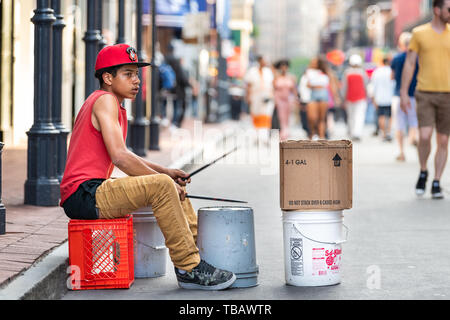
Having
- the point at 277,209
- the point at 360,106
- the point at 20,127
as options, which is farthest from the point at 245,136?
the point at 277,209

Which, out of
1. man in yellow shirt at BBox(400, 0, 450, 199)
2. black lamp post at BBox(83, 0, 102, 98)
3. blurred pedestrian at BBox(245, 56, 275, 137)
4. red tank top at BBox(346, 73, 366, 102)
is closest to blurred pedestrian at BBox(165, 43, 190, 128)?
red tank top at BBox(346, 73, 366, 102)

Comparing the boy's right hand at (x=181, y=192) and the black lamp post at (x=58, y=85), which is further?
the black lamp post at (x=58, y=85)

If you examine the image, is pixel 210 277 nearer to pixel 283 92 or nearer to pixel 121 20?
pixel 121 20

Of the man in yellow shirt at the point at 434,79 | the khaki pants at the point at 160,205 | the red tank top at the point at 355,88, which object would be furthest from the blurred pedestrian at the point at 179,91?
the khaki pants at the point at 160,205

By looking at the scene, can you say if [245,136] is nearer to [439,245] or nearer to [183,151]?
[183,151]

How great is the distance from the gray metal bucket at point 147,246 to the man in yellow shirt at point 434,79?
15.3 feet

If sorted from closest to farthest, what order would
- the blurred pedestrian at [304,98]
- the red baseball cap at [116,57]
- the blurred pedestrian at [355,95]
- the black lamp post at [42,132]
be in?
1. the red baseball cap at [116,57]
2. the black lamp post at [42,132]
3. the blurred pedestrian at [355,95]
4. the blurred pedestrian at [304,98]

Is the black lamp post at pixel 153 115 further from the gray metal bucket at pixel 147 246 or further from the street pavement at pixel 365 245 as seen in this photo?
the gray metal bucket at pixel 147 246

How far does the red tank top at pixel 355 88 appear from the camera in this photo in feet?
74.1

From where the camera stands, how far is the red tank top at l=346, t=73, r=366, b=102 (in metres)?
22.6

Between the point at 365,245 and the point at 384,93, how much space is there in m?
15.4

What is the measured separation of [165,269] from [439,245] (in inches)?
88.5

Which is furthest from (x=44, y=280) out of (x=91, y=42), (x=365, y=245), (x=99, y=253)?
(x=91, y=42)

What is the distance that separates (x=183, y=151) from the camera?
16547mm
